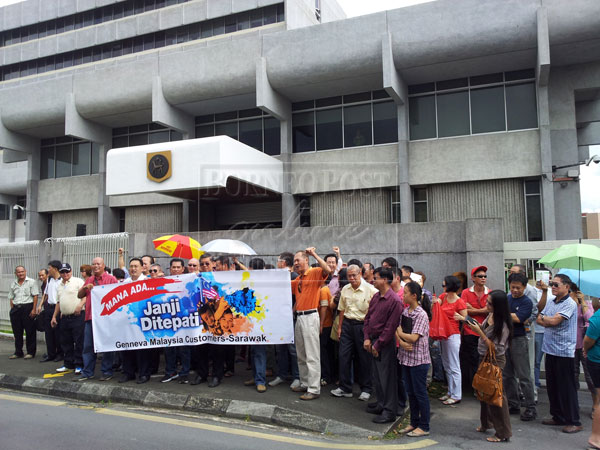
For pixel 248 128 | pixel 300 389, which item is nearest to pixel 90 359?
pixel 300 389

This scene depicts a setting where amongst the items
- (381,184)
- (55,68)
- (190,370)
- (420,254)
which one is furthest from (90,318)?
(55,68)

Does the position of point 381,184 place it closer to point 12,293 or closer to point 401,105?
point 401,105

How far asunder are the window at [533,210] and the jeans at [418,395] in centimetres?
1321

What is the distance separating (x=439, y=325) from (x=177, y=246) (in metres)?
6.25

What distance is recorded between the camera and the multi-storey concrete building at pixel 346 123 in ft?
54.4

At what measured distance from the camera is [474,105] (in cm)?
1795

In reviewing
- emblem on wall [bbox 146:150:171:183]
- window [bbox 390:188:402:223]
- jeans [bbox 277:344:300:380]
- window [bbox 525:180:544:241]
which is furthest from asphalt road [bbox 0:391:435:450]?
window [bbox 390:188:402:223]

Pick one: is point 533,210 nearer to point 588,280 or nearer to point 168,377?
point 588,280

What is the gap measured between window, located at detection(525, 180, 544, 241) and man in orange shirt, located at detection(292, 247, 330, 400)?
12.6m

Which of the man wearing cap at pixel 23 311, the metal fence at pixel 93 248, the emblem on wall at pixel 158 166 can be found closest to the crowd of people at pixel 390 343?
the man wearing cap at pixel 23 311

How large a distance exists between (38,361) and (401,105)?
47.6 ft

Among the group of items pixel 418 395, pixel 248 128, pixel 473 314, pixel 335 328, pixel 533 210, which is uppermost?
pixel 248 128

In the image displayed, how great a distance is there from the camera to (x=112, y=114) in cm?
2191

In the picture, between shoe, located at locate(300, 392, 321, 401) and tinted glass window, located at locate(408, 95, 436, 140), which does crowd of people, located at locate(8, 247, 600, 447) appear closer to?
shoe, located at locate(300, 392, 321, 401)
